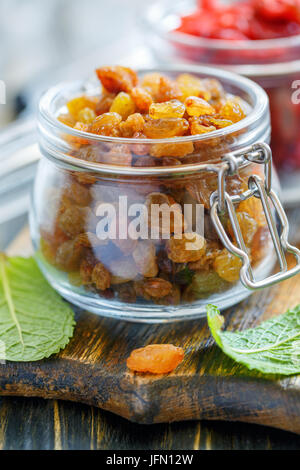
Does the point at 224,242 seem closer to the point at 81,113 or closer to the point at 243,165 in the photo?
the point at 243,165

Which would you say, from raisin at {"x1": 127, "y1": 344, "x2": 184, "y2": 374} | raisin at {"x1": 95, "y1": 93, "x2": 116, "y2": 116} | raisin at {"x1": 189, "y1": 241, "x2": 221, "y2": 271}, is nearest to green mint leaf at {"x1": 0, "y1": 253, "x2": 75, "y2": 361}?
raisin at {"x1": 127, "y1": 344, "x2": 184, "y2": 374}

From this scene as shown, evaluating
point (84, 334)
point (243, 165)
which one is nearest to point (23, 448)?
point (84, 334)

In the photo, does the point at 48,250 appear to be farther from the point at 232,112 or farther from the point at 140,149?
the point at 232,112

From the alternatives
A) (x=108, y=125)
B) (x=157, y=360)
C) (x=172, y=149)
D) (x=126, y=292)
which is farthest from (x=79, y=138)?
(x=157, y=360)

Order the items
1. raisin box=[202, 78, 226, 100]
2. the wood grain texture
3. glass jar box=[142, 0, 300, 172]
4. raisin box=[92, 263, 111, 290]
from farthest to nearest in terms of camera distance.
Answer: glass jar box=[142, 0, 300, 172], raisin box=[202, 78, 226, 100], raisin box=[92, 263, 111, 290], the wood grain texture

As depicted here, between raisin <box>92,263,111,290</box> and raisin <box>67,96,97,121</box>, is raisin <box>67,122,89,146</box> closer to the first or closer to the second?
raisin <box>67,96,97,121</box>

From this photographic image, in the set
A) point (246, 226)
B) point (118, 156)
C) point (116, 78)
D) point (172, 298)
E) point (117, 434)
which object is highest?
point (116, 78)

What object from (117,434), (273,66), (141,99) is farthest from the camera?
(273,66)
